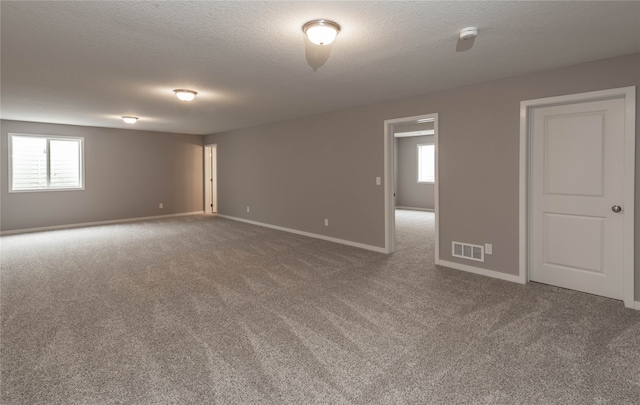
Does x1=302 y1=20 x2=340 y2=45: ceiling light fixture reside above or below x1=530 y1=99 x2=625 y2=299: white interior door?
above

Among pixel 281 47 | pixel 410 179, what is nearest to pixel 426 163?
pixel 410 179

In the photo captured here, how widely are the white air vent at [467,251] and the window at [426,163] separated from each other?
21.1 ft

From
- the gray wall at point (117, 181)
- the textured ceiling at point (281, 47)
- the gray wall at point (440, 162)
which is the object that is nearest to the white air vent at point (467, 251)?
the gray wall at point (440, 162)

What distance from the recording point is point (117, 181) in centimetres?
841

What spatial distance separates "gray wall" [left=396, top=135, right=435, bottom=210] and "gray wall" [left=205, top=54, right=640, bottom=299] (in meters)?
5.23

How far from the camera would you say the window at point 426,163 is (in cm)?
1073

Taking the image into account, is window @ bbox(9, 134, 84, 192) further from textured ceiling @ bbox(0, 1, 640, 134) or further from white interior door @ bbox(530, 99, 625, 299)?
white interior door @ bbox(530, 99, 625, 299)

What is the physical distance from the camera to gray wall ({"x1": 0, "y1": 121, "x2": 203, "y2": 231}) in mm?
7191

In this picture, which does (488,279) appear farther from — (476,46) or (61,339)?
(61,339)

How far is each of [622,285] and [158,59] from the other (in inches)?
192

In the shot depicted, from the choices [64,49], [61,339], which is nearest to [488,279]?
[61,339]

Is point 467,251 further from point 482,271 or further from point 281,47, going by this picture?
point 281,47

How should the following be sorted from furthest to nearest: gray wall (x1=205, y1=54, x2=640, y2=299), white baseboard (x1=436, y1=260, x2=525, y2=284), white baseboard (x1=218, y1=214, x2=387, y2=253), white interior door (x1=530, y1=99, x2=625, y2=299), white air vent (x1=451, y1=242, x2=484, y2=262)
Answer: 1. white baseboard (x1=218, y1=214, x2=387, y2=253)
2. white air vent (x1=451, y1=242, x2=484, y2=262)
3. white baseboard (x1=436, y1=260, x2=525, y2=284)
4. gray wall (x1=205, y1=54, x2=640, y2=299)
5. white interior door (x1=530, y1=99, x2=625, y2=299)

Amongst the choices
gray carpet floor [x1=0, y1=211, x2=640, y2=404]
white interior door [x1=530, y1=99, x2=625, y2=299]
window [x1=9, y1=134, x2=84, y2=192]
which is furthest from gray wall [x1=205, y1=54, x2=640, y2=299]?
window [x1=9, y1=134, x2=84, y2=192]
